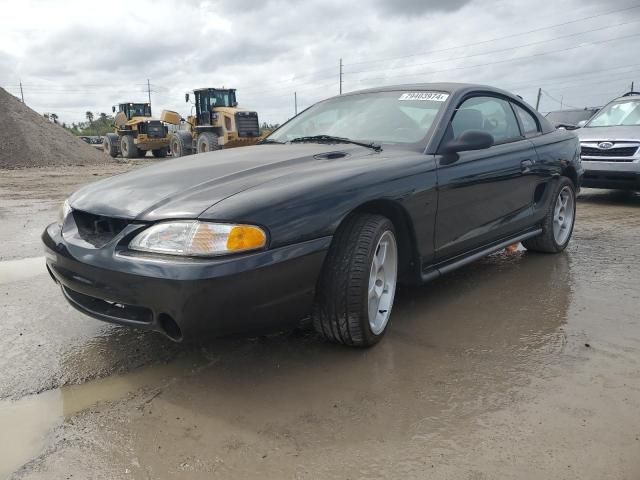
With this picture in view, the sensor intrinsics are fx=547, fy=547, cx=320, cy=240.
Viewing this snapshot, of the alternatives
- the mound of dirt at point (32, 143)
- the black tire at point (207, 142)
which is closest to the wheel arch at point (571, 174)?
the black tire at point (207, 142)

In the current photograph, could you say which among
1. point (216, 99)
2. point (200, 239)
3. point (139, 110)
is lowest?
point (200, 239)

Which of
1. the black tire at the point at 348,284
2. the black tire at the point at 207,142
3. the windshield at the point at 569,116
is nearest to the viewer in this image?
the black tire at the point at 348,284

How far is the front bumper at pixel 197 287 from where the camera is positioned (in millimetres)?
2170

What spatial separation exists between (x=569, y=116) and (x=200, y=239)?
1480 centimetres

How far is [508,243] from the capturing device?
4020mm

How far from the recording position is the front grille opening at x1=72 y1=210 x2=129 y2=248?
97.4 inches

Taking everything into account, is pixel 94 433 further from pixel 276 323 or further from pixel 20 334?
pixel 20 334

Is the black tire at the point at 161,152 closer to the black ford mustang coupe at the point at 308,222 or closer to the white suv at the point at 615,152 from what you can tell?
the white suv at the point at 615,152

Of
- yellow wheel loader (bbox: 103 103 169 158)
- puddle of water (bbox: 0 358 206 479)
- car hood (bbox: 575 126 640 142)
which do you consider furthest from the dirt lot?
yellow wheel loader (bbox: 103 103 169 158)

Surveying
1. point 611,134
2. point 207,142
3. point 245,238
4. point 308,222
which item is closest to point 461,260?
point 308,222

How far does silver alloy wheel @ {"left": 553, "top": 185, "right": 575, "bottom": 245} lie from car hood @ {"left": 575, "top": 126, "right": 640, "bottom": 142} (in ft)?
10.7

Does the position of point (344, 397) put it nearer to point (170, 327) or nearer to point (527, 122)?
point (170, 327)

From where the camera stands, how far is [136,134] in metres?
24.6

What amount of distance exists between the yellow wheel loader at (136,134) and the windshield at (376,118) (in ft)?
70.6
